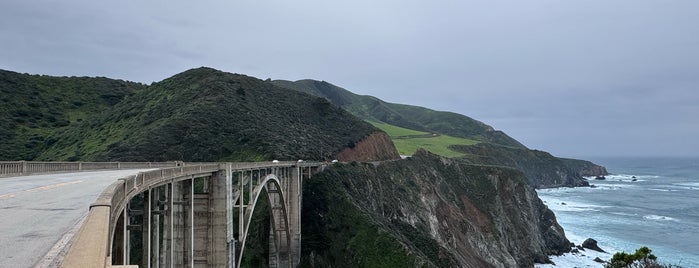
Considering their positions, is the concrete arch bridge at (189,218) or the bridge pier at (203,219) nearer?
the concrete arch bridge at (189,218)

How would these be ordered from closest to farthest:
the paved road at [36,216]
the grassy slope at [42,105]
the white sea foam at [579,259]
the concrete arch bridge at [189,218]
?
the paved road at [36,216], the concrete arch bridge at [189,218], the white sea foam at [579,259], the grassy slope at [42,105]

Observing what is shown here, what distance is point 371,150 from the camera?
3561 inches

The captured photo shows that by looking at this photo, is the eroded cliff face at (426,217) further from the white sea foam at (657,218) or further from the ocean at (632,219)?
the white sea foam at (657,218)

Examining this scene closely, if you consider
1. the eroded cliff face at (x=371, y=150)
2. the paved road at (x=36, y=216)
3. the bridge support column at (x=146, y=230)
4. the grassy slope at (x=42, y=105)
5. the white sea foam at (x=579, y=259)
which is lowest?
the white sea foam at (x=579, y=259)

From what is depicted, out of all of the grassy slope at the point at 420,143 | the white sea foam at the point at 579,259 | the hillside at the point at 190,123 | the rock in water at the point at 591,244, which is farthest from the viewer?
the grassy slope at the point at 420,143

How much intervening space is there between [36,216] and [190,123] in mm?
58352

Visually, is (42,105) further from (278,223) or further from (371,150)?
(278,223)

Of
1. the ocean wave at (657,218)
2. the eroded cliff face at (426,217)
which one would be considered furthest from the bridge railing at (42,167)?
the ocean wave at (657,218)

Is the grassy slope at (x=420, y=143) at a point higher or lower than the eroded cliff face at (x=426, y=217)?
higher

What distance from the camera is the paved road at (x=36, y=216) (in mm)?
7680

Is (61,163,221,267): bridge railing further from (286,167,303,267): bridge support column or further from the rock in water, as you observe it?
the rock in water

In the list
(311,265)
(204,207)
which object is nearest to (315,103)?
(311,265)

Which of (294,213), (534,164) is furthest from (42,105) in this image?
(534,164)

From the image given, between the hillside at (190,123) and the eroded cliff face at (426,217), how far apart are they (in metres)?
9.52
